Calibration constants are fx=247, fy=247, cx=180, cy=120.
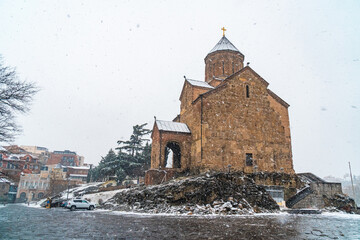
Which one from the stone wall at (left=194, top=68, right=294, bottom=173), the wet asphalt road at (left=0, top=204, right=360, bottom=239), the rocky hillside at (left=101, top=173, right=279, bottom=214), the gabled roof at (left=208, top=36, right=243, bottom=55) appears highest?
the gabled roof at (left=208, top=36, right=243, bottom=55)

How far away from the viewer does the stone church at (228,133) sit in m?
19.5

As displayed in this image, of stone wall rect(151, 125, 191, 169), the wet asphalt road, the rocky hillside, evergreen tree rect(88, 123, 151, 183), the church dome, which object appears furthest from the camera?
evergreen tree rect(88, 123, 151, 183)

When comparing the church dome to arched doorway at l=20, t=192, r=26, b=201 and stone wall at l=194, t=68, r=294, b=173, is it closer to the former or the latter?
stone wall at l=194, t=68, r=294, b=173

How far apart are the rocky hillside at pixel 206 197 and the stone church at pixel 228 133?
2.79 metres

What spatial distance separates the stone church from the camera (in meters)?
19.5

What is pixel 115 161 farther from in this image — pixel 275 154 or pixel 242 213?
pixel 242 213

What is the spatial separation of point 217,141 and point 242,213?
7039 mm

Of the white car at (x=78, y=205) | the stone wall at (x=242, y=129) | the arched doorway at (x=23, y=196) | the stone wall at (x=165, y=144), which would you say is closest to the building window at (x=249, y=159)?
the stone wall at (x=242, y=129)

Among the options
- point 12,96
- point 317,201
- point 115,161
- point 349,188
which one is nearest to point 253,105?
point 317,201

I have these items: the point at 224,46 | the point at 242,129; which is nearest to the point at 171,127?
the point at 242,129

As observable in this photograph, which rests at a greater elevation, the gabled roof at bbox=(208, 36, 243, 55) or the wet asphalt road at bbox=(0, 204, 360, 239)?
the gabled roof at bbox=(208, 36, 243, 55)

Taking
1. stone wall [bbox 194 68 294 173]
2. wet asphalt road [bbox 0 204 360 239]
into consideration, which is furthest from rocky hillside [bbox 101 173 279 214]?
wet asphalt road [bbox 0 204 360 239]

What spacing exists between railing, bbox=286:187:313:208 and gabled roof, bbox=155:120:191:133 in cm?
967

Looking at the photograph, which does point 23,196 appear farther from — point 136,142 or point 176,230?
point 176,230
